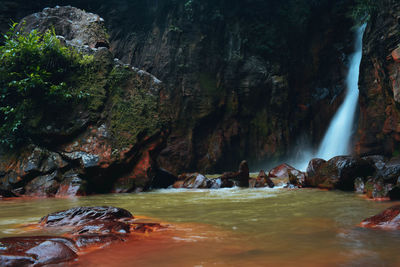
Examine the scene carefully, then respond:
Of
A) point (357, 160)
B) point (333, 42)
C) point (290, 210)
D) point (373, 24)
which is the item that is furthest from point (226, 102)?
point (290, 210)

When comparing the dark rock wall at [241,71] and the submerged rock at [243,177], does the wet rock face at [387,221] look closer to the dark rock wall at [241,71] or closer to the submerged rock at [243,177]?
the submerged rock at [243,177]

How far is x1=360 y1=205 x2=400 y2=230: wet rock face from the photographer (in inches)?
100

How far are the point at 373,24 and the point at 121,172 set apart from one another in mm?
9136

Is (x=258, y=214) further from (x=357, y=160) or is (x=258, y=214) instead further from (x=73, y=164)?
(x=73, y=164)

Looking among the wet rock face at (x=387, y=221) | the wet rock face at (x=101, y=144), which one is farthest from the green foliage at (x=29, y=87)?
the wet rock face at (x=387, y=221)

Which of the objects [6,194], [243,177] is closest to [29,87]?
[6,194]

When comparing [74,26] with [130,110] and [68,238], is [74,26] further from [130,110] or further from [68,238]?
[68,238]

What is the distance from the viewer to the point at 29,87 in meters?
7.65

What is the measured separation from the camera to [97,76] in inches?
337

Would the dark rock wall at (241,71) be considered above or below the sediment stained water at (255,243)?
above

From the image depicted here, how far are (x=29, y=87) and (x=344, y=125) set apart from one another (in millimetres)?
12320

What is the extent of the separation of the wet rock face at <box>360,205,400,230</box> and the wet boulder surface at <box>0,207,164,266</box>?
1.88m

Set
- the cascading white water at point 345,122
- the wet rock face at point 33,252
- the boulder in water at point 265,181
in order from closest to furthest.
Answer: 1. the wet rock face at point 33,252
2. the boulder in water at point 265,181
3. the cascading white water at point 345,122

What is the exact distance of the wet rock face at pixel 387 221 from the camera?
2549 mm
